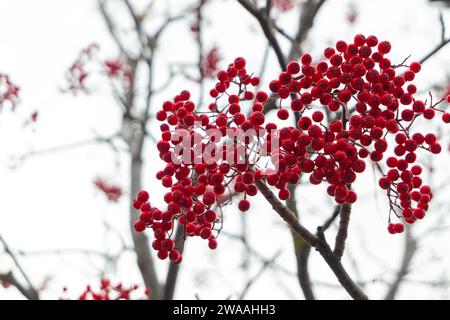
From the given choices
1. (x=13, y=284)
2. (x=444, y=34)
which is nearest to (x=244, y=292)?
(x=13, y=284)

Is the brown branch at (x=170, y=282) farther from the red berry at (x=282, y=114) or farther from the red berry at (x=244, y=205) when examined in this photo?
the red berry at (x=282, y=114)

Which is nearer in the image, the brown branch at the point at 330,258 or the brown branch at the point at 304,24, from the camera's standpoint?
the brown branch at the point at 330,258

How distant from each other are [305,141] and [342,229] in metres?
0.59

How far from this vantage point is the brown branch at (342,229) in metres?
2.12

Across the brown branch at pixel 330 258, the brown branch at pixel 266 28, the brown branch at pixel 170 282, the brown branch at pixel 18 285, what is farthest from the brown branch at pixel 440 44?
the brown branch at pixel 18 285

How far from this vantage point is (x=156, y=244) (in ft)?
6.52

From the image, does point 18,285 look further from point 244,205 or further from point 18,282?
point 244,205

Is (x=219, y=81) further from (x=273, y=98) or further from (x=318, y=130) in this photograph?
(x=318, y=130)

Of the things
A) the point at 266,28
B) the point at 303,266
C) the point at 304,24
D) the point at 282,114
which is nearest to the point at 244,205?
the point at 282,114

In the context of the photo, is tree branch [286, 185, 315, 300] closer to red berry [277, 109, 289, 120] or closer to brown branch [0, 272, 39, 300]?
red berry [277, 109, 289, 120]

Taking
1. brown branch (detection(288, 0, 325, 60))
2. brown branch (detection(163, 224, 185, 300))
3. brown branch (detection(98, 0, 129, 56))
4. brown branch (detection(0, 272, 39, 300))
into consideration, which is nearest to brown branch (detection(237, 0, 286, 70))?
brown branch (detection(288, 0, 325, 60))

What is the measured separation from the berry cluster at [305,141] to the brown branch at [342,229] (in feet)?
0.52

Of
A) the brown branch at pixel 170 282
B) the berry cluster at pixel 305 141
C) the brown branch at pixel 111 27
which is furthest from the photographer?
the brown branch at pixel 111 27
